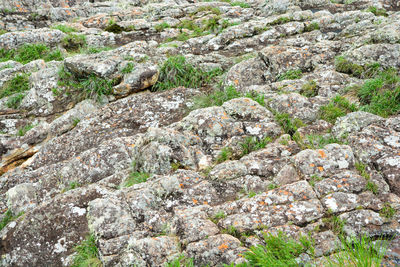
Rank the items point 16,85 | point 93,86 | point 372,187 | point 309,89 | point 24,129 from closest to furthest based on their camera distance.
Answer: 1. point 372,187
2. point 309,89
3. point 24,129
4. point 93,86
5. point 16,85

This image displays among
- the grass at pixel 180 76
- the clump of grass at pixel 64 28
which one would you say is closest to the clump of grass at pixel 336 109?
Answer: the grass at pixel 180 76

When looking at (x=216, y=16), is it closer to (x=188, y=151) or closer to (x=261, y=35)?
(x=261, y=35)

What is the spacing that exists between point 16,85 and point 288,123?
9272 mm

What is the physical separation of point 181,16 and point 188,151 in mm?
12682

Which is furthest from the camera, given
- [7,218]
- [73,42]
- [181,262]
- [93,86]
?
[73,42]

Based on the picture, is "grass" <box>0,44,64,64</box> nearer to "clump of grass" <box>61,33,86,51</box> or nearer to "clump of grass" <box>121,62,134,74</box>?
"clump of grass" <box>61,33,86,51</box>

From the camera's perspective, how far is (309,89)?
7926 millimetres

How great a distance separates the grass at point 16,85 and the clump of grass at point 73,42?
11.4 feet

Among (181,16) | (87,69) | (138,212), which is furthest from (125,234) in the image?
(181,16)

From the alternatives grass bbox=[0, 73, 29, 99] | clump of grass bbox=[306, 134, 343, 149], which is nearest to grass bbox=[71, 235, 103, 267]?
clump of grass bbox=[306, 134, 343, 149]

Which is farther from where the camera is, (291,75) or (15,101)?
(15,101)

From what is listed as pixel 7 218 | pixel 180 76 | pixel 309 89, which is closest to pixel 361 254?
pixel 309 89

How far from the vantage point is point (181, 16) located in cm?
1666

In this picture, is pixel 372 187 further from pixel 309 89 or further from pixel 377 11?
pixel 377 11
